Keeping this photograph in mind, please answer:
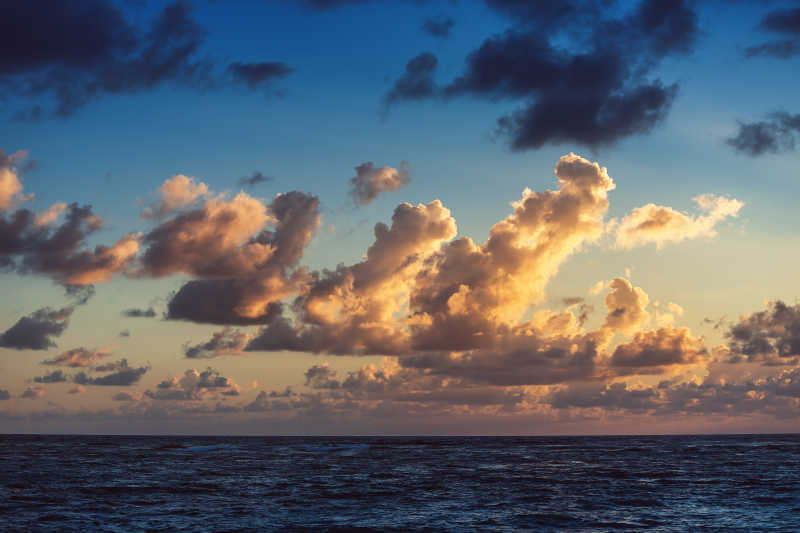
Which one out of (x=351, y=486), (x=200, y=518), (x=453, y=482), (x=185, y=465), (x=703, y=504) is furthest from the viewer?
(x=185, y=465)

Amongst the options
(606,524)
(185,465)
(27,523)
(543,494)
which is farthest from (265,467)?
(606,524)

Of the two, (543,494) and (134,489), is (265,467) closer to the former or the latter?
(134,489)

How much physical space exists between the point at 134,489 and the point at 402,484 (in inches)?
1006

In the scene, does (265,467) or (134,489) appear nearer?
(134,489)

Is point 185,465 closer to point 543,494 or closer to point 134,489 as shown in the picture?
point 134,489

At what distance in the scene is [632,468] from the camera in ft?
320

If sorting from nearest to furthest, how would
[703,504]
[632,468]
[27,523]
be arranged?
1. [27,523]
2. [703,504]
3. [632,468]

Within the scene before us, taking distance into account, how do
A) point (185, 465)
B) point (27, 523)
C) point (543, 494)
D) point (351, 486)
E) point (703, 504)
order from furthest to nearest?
point (185, 465) < point (351, 486) < point (543, 494) < point (703, 504) < point (27, 523)

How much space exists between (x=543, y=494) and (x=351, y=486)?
18740 mm

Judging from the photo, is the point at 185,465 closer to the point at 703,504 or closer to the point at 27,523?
the point at 27,523

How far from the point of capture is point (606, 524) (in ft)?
152

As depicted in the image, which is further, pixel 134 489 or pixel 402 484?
pixel 402 484

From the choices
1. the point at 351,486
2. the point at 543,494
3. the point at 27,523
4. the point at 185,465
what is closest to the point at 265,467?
the point at 185,465

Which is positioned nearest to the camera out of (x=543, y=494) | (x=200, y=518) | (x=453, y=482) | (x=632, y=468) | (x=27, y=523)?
(x=27, y=523)
